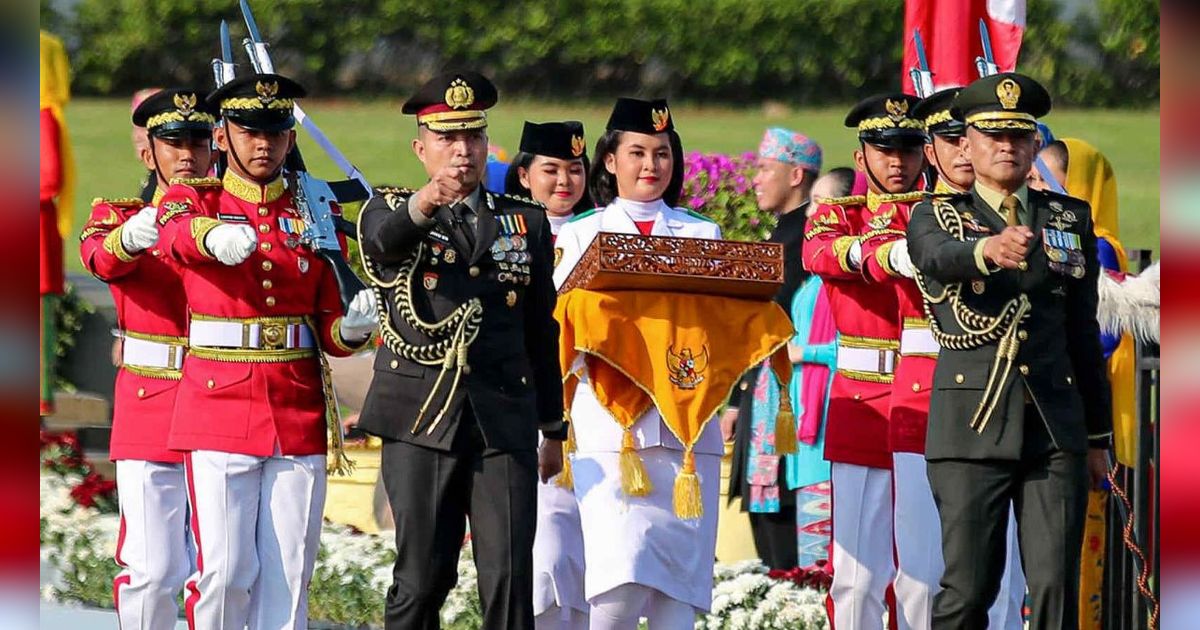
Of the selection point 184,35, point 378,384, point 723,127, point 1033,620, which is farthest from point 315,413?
point 184,35

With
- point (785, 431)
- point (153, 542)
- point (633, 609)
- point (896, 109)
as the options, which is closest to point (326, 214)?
point (153, 542)

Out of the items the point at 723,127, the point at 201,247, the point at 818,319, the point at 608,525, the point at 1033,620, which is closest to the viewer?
the point at 1033,620

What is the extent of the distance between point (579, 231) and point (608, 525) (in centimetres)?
109

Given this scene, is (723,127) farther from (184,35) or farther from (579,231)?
(579,231)

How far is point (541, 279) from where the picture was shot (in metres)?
5.99

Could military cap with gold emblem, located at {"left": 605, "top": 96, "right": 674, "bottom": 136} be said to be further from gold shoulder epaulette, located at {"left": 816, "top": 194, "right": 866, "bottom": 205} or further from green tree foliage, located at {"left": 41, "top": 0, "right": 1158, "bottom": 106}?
green tree foliage, located at {"left": 41, "top": 0, "right": 1158, "bottom": 106}

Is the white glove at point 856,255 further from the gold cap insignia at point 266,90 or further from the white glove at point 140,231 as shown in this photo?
the white glove at point 140,231

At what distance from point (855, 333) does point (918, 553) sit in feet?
2.77

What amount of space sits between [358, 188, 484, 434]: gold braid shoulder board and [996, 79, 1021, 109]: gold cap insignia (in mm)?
1650

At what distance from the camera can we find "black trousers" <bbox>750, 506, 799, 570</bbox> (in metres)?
9.26

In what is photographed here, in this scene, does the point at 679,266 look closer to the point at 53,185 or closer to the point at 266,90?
the point at 266,90

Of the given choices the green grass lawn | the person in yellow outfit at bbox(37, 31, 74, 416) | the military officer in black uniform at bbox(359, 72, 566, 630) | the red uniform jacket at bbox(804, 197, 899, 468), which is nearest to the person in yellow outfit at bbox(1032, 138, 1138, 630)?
the red uniform jacket at bbox(804, 197, 899, 468)

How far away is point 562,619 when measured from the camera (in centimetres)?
715

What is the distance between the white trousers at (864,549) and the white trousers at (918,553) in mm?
74
